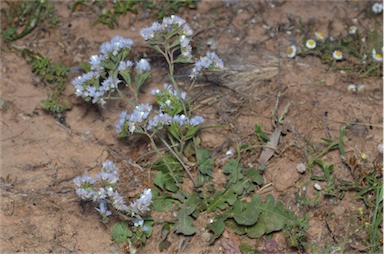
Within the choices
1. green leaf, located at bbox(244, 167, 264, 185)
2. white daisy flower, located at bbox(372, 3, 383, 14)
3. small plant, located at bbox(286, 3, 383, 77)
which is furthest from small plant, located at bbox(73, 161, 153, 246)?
white daisy flower, located at bbox(372, 3, 383, 14)

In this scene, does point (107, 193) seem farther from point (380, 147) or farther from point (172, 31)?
point (380, 147)

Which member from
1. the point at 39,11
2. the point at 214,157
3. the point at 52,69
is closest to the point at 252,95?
the point at 214,157

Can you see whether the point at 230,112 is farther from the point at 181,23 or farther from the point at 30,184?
the point at 30,184

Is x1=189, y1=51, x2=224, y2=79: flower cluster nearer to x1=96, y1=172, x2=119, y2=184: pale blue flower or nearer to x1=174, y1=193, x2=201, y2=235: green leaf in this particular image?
x1=174, y1=193, x2=201, y2=235: green leaf

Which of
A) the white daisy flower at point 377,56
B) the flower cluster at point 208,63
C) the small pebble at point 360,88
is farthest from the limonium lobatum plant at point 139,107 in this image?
the white daisy flower at point 377,56

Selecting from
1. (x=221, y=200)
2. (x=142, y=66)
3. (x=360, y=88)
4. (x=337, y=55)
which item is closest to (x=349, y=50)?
(x=337, y=55)
